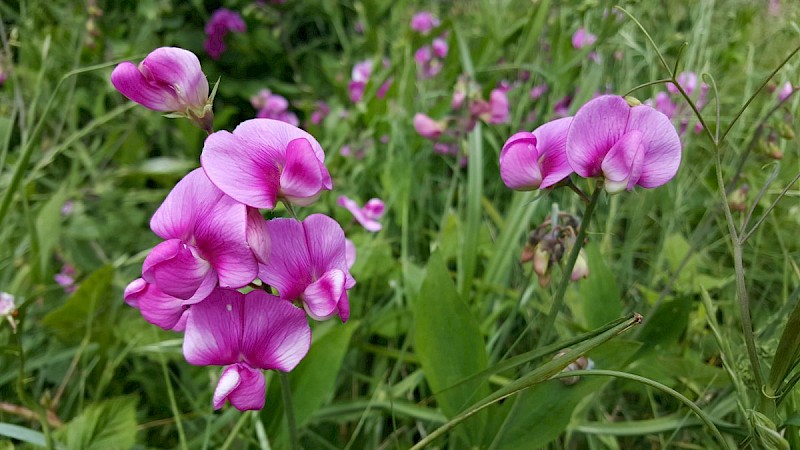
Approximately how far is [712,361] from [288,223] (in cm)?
77

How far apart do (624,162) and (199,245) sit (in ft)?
1.04

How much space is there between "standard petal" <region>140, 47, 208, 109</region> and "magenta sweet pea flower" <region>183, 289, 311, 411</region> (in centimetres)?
15

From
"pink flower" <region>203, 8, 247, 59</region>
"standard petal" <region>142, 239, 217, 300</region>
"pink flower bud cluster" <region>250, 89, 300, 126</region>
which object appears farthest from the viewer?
"pink flower" <region>203, 8, 247, 59</region>

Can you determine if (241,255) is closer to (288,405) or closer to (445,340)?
(288,405)

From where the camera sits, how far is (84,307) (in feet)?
3.12

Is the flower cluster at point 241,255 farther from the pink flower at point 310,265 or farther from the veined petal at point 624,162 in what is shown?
the veined petal at point 624,162

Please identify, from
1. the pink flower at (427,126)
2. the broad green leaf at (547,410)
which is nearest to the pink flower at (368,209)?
the pink flower at (427,126)

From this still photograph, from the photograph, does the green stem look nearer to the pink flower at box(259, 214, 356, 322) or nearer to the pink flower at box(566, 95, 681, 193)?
the pink flower at box(259, 214, 356, 322)

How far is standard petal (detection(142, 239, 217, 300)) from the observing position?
0.40m

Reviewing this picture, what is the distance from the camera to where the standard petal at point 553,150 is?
0.50 m

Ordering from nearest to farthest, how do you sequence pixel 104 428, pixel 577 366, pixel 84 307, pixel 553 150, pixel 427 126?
pixel 553 150
pixel 577 366
pixel 104 428
pixel 84 307
pixel 427 126

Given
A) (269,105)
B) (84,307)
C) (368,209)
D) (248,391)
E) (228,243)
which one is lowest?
(269,105)

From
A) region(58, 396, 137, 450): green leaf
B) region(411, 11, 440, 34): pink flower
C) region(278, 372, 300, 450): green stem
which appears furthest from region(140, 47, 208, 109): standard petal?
region(411, 11, 440, 34): pink flower

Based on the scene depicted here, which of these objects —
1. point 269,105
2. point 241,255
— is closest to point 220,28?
point 269,105
